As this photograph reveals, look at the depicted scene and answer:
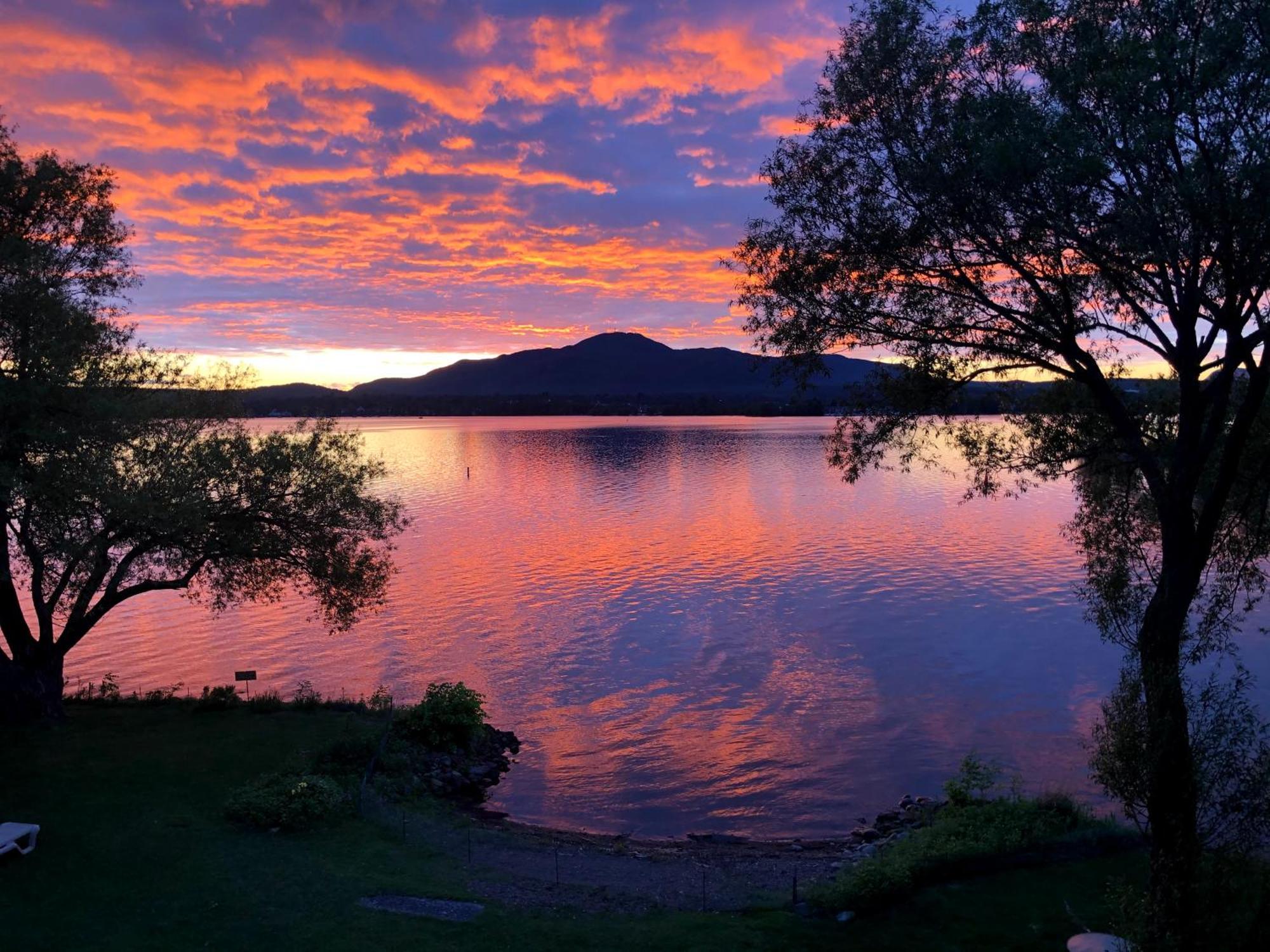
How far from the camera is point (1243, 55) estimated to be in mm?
13586

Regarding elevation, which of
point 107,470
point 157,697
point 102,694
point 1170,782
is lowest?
point 157,697

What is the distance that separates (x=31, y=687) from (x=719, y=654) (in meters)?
29.5

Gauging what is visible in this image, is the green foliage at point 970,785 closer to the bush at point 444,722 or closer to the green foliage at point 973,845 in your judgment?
the green foliage at point 973,845

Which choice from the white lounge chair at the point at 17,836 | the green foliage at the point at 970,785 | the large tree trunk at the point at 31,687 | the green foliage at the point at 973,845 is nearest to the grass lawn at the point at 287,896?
the white lounge chair at the point at 17,836

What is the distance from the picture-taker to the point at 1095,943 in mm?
13047

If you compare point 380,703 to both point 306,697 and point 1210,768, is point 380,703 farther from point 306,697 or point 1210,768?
point 1210,768

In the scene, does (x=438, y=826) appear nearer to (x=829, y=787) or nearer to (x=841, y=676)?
(x=829, y=787)

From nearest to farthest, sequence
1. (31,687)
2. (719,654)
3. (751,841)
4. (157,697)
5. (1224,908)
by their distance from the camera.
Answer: (1224,908) < (751,841) < (31,687) < (157,697) < (719,654)

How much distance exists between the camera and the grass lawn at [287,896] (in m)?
15.3

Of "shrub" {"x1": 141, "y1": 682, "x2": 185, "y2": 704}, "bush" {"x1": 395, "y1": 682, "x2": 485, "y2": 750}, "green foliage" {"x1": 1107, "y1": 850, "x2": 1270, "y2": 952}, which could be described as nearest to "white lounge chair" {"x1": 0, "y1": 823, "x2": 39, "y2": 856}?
"bush" {"x1": 395, "y1": 682, "x2": 485, "y2": 750}

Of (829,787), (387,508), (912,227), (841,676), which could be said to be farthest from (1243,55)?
(841,676)

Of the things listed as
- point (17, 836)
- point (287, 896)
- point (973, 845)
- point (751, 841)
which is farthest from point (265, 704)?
point (973, 845)

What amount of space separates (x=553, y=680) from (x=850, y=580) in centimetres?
2684

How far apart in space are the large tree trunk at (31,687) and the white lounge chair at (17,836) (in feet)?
34.5
